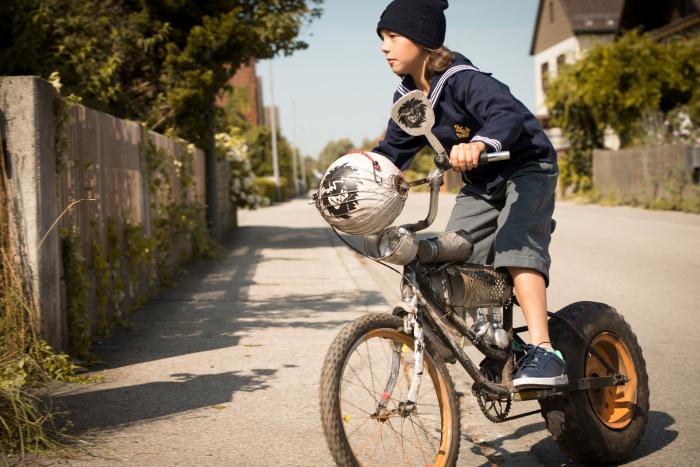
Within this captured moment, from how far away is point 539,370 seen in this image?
3.31 m

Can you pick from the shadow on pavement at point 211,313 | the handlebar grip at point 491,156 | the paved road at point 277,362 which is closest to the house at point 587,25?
the paved road at point 277,362

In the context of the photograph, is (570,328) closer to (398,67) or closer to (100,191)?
(398,67)

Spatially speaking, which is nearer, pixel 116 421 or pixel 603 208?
pixel 116 421

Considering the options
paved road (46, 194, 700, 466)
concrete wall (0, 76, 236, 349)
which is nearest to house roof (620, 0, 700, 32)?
paved road (46, 194, 700, 466)

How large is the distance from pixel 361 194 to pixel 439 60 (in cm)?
84

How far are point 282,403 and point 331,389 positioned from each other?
1.92 meters

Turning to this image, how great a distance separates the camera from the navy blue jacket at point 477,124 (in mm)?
3148

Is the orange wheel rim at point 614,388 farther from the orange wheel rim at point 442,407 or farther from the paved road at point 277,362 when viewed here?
the orange wheel rim at point 442,407

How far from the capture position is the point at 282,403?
4637 millimetres

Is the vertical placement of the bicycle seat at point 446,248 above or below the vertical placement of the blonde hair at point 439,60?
below

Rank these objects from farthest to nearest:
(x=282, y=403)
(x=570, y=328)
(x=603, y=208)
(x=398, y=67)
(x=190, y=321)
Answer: (x=603, y=208), (x=190, y=321), (x=282, y=403), (x=570, y=328), (x=398, y=67)

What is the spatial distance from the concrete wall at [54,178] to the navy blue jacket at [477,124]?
2.38 m

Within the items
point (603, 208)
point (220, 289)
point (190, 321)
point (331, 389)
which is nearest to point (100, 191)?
point (190, 321)

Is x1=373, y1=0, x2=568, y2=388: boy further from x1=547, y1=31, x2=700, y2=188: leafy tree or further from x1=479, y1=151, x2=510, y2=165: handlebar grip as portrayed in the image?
x1=547, y1=31, x2=700, y2=188: leafy tree
